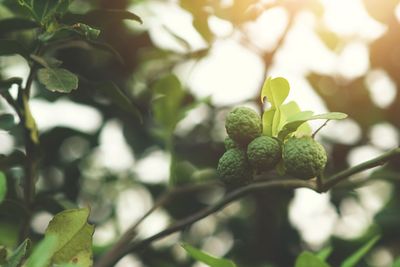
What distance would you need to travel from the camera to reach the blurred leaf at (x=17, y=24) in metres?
1.18

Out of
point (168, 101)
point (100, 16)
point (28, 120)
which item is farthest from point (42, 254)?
point (168, 101)

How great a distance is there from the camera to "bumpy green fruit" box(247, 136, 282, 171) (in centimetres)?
99

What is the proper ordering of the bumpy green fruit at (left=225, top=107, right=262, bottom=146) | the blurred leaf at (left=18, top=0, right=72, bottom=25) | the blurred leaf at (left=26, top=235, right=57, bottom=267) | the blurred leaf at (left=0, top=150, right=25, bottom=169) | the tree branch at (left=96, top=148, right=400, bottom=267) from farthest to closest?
the blurred leaf at (left=0, top=150, right=25, bottom=169)
the blurred leaf at (left=18, top=0, right=72, bottom=25)
the bumpy green fruit at (left=225, top=107, right=262, bottom=146)
the tree branch at (left=96, top=148, right=400, bottom=267)
the blurred leaf at (left=26, top=235, right=57, bottom=267)

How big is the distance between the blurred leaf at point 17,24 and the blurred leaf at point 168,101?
0.45 meters

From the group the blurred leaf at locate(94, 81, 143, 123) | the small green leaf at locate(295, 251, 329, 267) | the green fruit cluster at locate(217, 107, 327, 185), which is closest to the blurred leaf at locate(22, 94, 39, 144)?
the blurred leaf at locate(94, 81, 143, 123)

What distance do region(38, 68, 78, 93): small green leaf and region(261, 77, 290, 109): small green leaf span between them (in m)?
0.30

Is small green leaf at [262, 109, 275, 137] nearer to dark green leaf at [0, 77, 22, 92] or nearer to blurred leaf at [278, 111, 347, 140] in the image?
blurred leaf at [278, 111, 347, 140]

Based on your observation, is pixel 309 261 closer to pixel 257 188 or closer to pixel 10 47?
pixel 257 188

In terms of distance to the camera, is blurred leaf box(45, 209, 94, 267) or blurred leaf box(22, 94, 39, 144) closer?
blurred leaf box(45, 209, 94, 267)

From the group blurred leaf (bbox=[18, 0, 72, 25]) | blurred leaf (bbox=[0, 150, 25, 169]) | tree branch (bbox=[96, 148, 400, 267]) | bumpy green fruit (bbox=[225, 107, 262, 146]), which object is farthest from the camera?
blurred leaf (bbox=[0, 150, 25, 169])

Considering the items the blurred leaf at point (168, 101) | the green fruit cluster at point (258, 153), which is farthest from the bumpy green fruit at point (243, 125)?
the blurred leaf at point (168, 101)

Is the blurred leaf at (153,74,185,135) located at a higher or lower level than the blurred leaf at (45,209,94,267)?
lower

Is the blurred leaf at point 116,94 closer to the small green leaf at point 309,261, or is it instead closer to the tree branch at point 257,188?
the tree branch at point 257,188

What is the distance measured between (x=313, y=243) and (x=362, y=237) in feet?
0.74
